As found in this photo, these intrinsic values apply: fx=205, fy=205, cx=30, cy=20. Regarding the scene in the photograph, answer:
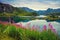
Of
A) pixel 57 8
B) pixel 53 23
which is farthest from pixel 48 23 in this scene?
pixel 57 8

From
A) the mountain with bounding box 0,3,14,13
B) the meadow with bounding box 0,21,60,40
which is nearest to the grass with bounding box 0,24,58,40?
the meadow with bounding box 0,21,60,40

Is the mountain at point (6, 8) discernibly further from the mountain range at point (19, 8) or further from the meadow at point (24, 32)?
the meadow at point (24, 32)

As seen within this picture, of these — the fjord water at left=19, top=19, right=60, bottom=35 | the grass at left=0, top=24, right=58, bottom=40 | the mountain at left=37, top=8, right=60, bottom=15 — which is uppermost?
the mountain at left=37, top=8, right=60, bottom=15

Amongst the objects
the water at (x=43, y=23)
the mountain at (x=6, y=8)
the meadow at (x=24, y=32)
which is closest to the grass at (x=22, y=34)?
the meadow at (x=24, y=32)

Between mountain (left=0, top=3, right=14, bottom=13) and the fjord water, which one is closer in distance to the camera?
the fjord water

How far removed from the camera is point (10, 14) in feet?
11.9

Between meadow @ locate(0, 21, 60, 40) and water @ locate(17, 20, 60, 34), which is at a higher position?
water @ locate(17, 20, 60, 34)

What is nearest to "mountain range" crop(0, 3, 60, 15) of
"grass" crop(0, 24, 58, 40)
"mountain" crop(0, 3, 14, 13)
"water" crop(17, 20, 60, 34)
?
"mountain" crop(0, 3, 14, 13)

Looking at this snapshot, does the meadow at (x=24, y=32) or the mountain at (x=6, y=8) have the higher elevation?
the mountain at (x=6, y=8)

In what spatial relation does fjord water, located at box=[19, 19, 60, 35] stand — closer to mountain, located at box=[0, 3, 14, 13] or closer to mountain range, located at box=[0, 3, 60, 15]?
mountain range, located at box=[0, 3, 60, 15]

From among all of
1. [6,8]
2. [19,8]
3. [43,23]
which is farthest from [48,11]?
[6,8]

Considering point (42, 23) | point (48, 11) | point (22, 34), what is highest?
point (48, 11)

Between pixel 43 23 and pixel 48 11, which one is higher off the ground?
pixel 48 11

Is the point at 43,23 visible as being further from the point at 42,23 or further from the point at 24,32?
the point at 24,32
